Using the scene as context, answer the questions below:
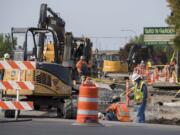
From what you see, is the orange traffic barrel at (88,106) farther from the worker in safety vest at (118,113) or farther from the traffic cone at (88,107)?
the worker in safety vest at (118,113)

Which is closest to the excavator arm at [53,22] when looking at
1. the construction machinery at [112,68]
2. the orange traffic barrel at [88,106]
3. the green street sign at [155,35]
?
the orange traffic barrel at [88,106]

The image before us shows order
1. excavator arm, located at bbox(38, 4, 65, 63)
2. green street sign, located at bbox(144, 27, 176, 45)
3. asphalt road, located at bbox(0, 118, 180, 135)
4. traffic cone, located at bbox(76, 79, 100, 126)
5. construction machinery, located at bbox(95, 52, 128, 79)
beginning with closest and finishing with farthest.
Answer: asphalt road, located at bbox(0, 118, 180, 135), traffic cone, located at bbox(76, 79, 100, 126), excavator arm, located at bbox(38, 4, 65, 63), construction machinery, located at bbox(95, 52, 128, 79), green street sign, located at bbox(144, 27, 176, 45)

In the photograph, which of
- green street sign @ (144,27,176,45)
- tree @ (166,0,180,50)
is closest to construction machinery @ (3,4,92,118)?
tree @ (166,0,180,50)

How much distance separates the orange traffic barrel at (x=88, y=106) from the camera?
58.0 feet

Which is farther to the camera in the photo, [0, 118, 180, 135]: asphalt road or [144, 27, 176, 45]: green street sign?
[144, 27, 176, 45]: green street sign

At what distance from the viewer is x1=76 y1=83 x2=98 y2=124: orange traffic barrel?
58.0ft

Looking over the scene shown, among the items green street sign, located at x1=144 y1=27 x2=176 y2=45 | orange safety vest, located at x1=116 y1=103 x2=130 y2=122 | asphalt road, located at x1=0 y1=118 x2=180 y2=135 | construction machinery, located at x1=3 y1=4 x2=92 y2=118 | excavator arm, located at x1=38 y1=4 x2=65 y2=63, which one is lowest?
asphalt road, located at x1=0 y1=118 x2=180 y2=135

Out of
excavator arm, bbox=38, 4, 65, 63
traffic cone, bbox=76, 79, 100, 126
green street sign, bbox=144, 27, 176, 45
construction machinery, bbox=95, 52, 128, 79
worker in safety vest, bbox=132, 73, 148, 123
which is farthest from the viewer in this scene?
green street sign, bbox=144, 27, 176, 45

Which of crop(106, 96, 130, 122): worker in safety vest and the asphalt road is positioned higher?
crop(106, 96, 130, 122): worker in safety vest

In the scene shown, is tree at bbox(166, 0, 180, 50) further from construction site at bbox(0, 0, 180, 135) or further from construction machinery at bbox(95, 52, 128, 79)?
construction machinery at bbox(95, 52, 128, 79)

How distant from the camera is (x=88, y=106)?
58.1 ft

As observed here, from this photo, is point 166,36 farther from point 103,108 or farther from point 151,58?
point 103,108

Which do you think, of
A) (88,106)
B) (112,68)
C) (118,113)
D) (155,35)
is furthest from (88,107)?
(155,35)

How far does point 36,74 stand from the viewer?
21.2m
